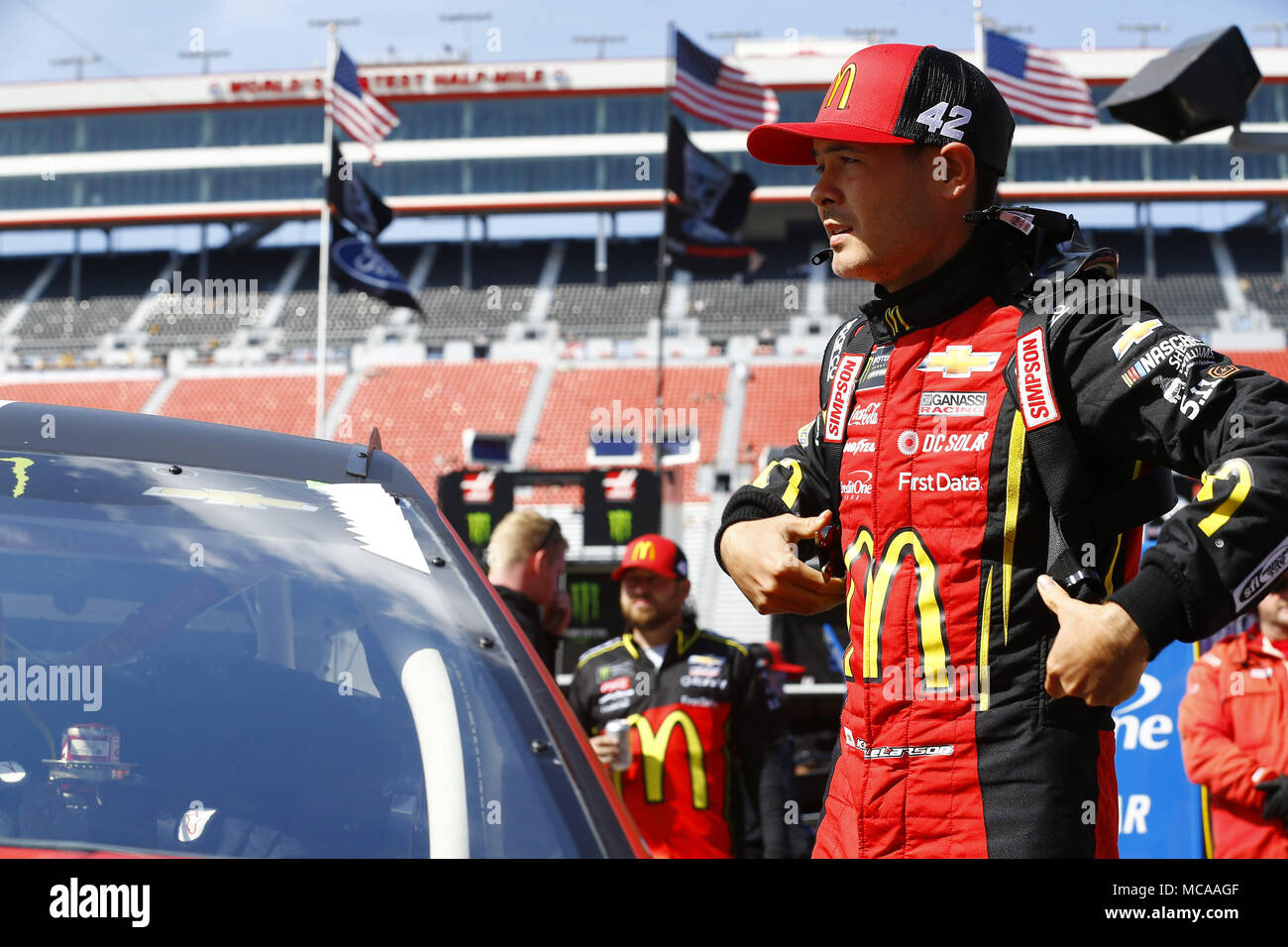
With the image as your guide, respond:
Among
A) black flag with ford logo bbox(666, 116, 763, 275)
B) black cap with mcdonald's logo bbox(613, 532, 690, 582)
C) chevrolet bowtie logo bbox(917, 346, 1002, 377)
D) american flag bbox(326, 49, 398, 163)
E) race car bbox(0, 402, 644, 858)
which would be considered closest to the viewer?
race car bbox(0, 402, 644, 858)

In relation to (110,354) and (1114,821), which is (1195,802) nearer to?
(1114,821)

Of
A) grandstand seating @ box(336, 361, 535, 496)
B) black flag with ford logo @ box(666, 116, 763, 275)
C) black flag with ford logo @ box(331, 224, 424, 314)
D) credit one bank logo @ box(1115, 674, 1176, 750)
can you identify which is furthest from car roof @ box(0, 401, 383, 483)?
grandstand seating @ box(336, 361, 535, 496)

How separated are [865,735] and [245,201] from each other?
1925 inches

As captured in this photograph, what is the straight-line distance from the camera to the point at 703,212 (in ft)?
54.0

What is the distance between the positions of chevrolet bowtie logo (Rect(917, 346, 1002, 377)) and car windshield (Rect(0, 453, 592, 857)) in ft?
2.58

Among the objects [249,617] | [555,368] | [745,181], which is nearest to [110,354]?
[555,368]

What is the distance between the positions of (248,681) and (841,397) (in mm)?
1010

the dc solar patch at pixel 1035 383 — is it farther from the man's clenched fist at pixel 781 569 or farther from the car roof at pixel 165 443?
the car roof at pixel 165 443

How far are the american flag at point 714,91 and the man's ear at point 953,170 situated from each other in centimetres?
1399

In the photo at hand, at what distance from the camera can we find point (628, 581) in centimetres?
470

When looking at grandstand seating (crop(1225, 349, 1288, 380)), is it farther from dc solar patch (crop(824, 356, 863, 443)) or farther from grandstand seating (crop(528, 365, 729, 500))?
dc solar patch (crop(824, 356, 863, 443))

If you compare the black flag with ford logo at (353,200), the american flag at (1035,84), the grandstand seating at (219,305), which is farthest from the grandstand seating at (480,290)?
the american flag at (1035,84)

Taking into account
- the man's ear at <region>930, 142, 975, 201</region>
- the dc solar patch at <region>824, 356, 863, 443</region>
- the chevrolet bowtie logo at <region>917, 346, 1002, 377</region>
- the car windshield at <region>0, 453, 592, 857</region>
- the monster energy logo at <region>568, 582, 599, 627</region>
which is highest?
the man's ear at <region>930, 142, 975, 201</region>

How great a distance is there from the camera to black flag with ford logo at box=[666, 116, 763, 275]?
16.2 metres
